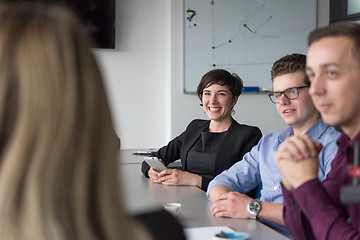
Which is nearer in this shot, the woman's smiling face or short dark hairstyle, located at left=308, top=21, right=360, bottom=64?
short dark hairstyle, located at left=308, top=21, right=360, bottom=64

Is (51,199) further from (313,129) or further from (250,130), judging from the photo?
(250,130)

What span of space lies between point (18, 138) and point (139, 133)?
474 centimetres

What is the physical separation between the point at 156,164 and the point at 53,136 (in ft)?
7.28

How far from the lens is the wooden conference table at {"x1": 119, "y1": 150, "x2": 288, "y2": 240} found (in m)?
1.68

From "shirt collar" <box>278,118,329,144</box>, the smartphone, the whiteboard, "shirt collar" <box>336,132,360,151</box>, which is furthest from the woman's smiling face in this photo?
the whiteboard

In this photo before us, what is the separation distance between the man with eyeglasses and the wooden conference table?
7 cm

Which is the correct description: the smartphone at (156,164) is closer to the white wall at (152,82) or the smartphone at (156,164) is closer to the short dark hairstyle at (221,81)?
the short dark hairstyle at (221,81)

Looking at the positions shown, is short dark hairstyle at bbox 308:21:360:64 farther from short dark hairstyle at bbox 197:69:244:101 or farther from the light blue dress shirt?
short dark hairstyle at bbox 197:69:244:101

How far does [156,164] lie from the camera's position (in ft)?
9.10

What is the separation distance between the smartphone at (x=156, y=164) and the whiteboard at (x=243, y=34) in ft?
7.66

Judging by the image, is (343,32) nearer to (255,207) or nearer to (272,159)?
(255,207)

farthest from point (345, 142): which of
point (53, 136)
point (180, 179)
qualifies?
point (180, 179)

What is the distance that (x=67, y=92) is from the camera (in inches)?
22.8

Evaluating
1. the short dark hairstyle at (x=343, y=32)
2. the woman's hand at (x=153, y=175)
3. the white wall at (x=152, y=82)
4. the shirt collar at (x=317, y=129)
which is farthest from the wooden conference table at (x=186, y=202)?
the white wall at (x=152, y=82)
